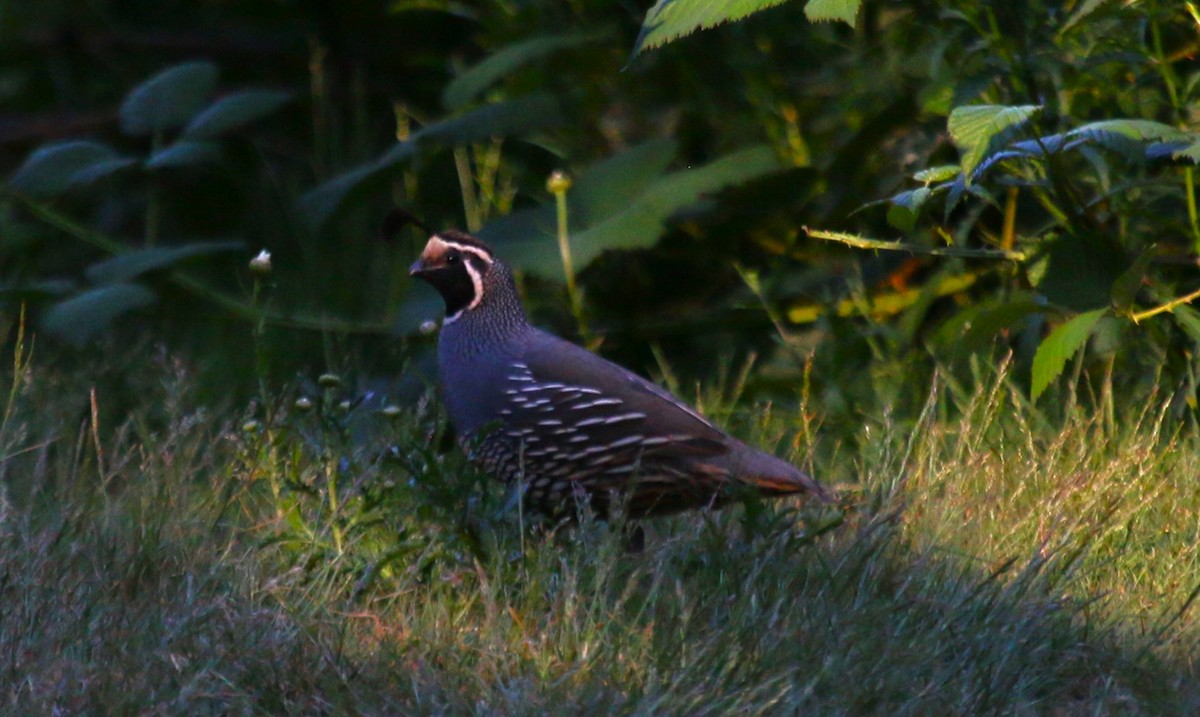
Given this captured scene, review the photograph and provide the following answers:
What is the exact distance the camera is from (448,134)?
4.87 meters

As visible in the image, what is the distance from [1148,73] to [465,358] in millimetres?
1955

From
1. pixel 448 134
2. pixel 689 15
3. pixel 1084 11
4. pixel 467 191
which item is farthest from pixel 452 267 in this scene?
pixel 1084 11

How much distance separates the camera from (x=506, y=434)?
12.3 feet

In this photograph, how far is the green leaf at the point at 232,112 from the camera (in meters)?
4.90

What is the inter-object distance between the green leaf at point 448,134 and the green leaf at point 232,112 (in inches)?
11.8

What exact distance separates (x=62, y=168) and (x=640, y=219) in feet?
5.57

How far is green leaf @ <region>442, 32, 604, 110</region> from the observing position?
4977 mm

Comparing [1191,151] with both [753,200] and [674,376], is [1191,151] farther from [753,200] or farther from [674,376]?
[674,376]

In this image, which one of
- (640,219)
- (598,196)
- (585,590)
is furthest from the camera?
(598,196)

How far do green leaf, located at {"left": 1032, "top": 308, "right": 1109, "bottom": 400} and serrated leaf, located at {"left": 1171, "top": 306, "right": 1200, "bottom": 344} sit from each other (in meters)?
0.25

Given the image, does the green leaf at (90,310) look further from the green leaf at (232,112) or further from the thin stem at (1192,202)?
the thin stem at (1192,202)

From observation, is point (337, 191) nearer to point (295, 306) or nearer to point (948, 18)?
point (295, 306)

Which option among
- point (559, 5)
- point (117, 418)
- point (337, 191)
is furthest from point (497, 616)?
point (559, 5)

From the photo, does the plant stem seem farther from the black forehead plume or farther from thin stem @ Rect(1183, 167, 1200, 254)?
thin stem @ Rect(1183, 167, 1200, 254)
